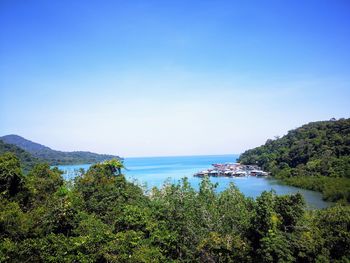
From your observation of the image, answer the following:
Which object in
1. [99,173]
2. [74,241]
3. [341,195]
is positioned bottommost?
[341,195]

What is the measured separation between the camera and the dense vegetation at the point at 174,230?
10115mm

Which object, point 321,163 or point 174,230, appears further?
point 321,163

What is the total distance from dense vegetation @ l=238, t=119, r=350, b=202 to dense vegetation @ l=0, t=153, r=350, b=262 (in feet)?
78.9

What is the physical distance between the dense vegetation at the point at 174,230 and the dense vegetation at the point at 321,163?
24041 mm

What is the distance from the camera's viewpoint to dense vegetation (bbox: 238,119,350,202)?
38903 millimetres

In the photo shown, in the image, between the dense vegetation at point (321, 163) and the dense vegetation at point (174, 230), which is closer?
the dense vegetation at point (174, 230)

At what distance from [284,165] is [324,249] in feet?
198

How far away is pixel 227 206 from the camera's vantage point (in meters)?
15.0

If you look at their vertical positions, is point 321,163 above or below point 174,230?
above

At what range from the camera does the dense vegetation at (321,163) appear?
3890 centimetres

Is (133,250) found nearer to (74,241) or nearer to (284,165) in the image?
(74,241)

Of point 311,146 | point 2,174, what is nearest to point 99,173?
point 2,174

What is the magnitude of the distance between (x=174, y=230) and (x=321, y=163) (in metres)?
46.9

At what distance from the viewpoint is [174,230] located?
13.2 meters
